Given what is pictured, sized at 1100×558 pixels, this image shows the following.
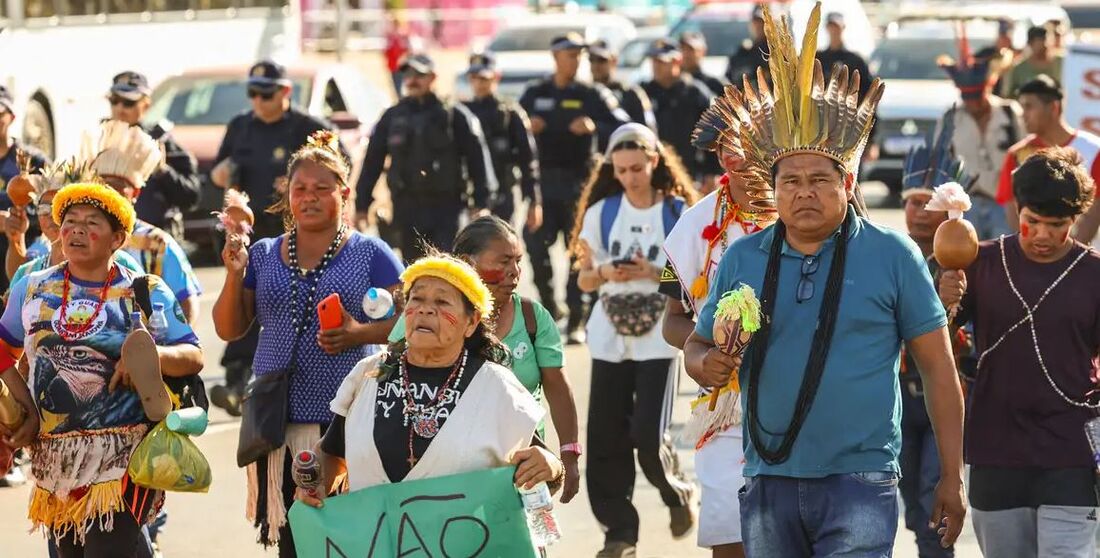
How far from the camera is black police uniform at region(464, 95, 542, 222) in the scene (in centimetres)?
1500

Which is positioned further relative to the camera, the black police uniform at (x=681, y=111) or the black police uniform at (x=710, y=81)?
the black police uniform at (x=710, y=81)

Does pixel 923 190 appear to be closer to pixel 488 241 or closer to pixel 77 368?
pixel 488 241

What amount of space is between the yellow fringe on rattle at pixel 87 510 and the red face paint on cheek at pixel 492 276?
134 centimetres

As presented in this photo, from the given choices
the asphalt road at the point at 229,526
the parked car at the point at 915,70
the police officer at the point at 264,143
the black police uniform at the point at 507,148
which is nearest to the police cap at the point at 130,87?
the police officer at the point at 264,143

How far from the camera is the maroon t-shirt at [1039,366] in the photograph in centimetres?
670

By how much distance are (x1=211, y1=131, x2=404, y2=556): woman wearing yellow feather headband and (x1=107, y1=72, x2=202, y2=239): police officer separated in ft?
11.7

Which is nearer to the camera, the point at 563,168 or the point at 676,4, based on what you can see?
the point at 563,168

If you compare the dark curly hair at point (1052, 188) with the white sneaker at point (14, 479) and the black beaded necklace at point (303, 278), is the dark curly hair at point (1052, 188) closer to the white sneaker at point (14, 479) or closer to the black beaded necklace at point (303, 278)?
the black beaded necklace at point (303, 278)

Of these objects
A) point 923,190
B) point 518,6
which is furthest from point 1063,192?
point 518,6

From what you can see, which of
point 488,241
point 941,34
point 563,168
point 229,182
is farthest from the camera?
point 941,34

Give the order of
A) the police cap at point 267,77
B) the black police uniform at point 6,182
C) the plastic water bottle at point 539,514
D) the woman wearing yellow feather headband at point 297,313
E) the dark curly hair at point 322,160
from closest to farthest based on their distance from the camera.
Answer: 1. the plastic water bottle at point 539,514
2. the woman wearing yellow feather headband at point 297,313
3. the dark curly hair at point 322,160
4. the black police uniform at point 6,182
5. the police cap at point 267,77

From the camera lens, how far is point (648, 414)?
8617mm

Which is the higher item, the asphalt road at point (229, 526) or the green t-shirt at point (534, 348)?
the green t-shirt at point (534, 348)

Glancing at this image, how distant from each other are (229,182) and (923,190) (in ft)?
16.5
